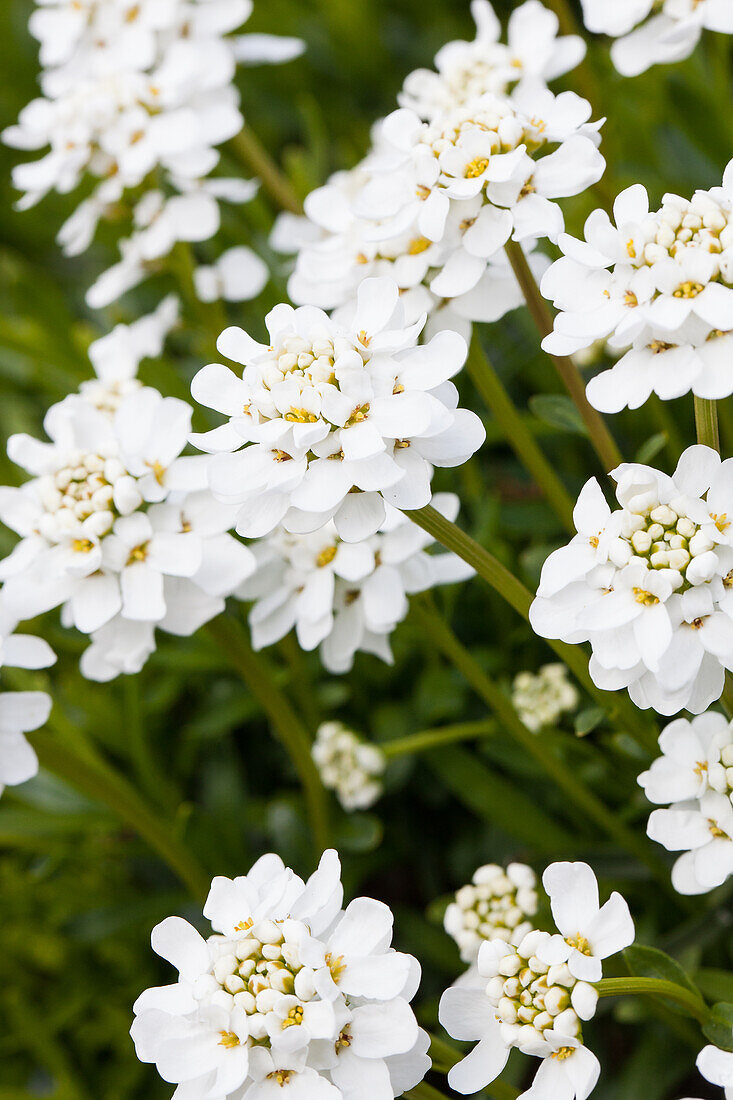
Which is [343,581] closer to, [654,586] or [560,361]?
→ [560,361]

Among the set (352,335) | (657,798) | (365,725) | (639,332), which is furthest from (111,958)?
(639,332)

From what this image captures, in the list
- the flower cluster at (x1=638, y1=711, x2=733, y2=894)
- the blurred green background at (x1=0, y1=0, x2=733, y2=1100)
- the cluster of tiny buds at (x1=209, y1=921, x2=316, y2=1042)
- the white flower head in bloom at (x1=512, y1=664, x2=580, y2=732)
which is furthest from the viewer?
the blurred green background at (x1=0, y1=0, x2=733, y2=1100)

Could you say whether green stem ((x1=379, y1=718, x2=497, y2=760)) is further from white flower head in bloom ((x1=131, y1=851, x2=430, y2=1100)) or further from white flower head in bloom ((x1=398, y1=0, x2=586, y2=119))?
white flower head in bloom ((x1=398, y1=0, x2=586, y2=119))

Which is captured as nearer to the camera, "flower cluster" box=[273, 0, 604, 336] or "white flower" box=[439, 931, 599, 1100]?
"white flower" box=[439, 931, 599, 1100]

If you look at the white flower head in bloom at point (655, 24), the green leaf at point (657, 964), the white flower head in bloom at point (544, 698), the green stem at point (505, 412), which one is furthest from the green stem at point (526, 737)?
the white flower head in bloom at point (655, 24)

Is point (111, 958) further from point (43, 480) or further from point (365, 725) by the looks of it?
point (43, 480)

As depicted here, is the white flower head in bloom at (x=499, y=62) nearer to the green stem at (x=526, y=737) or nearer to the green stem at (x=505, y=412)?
the green stem at (x=505, y=412)

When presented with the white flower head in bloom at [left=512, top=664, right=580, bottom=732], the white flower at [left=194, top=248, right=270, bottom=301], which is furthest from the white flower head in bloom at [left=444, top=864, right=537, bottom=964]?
the white flower at [left=194, top=248, right=270, bottom=301]
